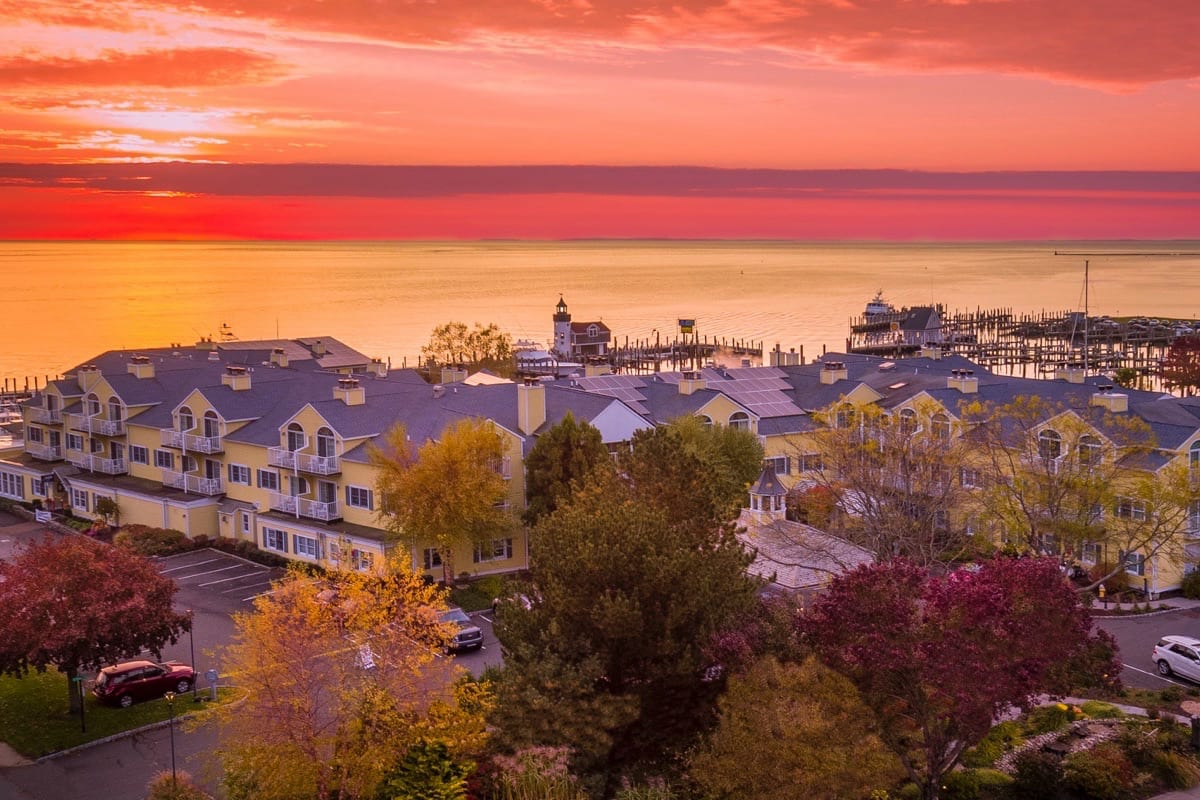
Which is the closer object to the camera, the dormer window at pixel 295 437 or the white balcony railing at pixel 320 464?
the white balcony railing at pixel 320 464

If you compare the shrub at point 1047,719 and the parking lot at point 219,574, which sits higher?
the shrub at point 1047,719

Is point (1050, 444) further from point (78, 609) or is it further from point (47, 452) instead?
point (47, 452)

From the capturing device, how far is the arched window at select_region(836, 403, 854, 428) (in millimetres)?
45869

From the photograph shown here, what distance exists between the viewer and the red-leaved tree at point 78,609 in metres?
30.3

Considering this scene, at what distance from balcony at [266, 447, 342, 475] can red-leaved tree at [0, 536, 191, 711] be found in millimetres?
15476

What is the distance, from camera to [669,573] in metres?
25.8

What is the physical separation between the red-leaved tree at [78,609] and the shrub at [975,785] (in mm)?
21096

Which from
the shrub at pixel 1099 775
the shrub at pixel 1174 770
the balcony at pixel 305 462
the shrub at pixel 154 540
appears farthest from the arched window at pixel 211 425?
the shrub at pixel 1174 770

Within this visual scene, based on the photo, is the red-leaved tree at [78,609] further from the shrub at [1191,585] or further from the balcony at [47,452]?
the shrub at [1191,585]

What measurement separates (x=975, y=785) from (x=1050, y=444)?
67.0 ft

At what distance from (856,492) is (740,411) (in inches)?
491

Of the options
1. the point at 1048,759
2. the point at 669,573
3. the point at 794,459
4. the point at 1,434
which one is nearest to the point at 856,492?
the point at 794,459

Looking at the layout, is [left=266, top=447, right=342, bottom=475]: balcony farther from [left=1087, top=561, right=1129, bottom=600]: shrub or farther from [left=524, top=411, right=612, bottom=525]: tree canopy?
[left=1087, top=561, right=1129, bottom=600]: shrub

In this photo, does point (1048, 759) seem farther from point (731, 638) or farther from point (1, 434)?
point (1, 434)
